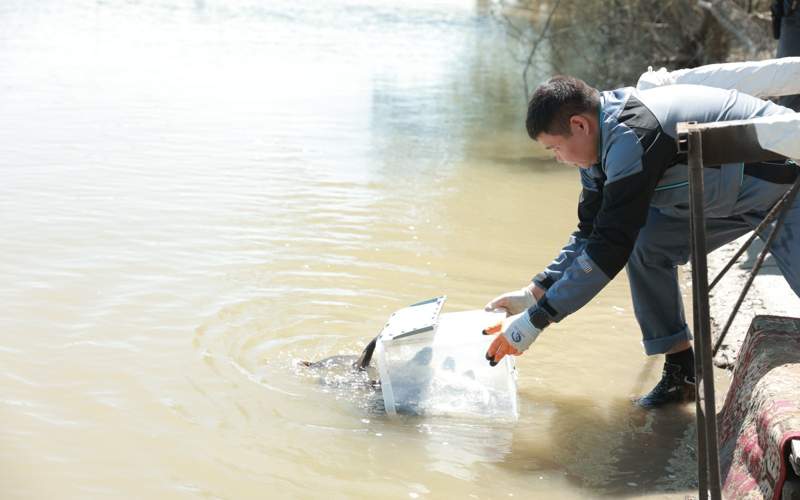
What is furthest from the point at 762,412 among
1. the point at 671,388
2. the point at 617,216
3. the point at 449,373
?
the point at 449,373

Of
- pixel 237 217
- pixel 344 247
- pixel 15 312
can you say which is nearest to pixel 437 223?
pixel 344 247

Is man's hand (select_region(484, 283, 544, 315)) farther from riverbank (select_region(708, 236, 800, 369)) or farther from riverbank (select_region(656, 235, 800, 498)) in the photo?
riverbank (select_region(708, 236, 800, 369))

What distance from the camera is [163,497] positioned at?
3.64 m

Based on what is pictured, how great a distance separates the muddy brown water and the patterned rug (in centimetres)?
38

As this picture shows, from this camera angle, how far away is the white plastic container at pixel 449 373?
4.30 m

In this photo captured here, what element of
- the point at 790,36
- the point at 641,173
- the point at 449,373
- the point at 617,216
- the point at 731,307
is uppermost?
the point at 790,36

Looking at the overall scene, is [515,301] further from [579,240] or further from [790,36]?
[790,36]

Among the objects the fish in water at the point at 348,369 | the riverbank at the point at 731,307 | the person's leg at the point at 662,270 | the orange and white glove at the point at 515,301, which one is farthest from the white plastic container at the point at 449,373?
the riverbank at the point at 731,307

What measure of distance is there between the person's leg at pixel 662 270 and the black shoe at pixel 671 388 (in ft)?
0.45

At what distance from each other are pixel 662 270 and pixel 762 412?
3.65 ft

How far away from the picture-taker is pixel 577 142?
381 centimetres

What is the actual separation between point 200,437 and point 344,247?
287cm

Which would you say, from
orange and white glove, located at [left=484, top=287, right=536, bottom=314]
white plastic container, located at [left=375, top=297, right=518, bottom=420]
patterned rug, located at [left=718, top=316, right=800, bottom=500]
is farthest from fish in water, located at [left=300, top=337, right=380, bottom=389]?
patterned rug, located at [left=718, top=316, right=800, bottom=500]

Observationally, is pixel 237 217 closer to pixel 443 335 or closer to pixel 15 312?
pixel 15 312
